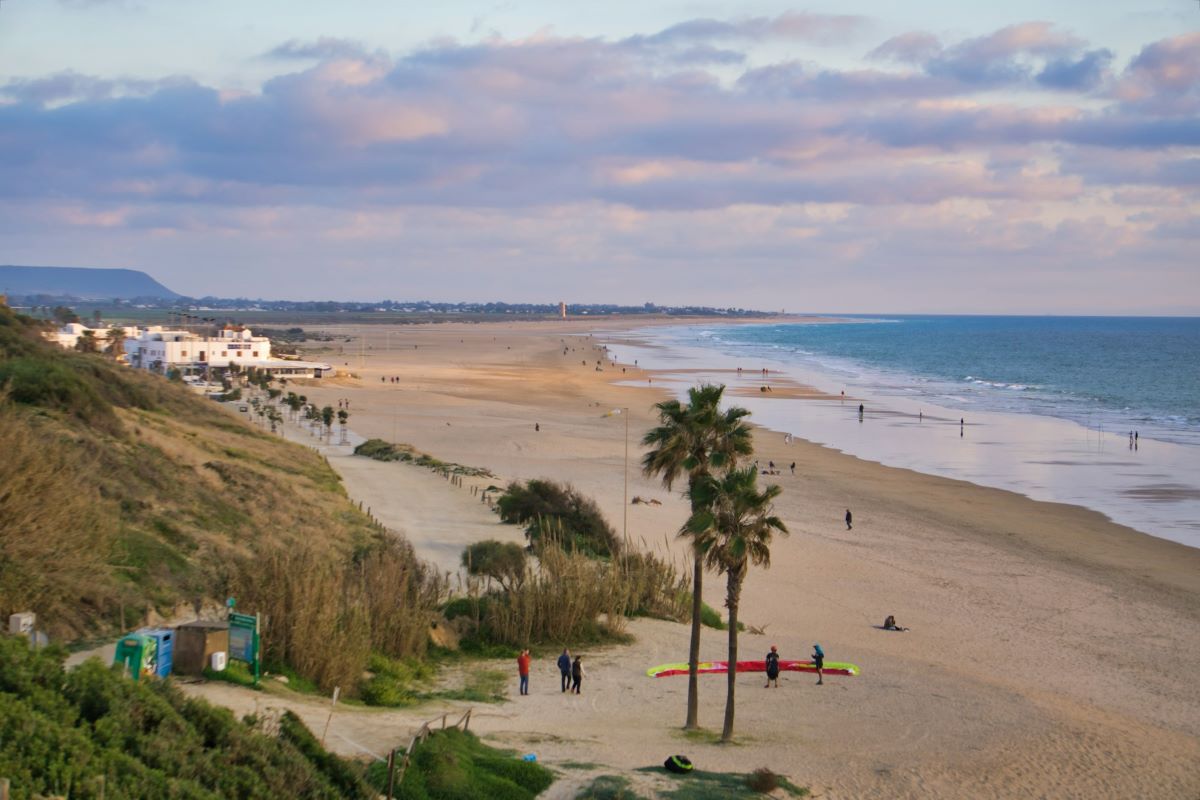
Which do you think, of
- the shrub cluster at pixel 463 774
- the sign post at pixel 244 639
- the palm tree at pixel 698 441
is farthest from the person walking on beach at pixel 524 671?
the sign post at pixel 244 639

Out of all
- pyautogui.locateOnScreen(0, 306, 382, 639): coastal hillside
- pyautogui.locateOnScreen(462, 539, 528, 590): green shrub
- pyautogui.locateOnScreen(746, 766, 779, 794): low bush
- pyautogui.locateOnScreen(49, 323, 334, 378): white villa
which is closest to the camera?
pyautogui.locateOnScreen(746, 766, 779, 794): low bush

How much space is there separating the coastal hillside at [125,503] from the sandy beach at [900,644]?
3389 mm

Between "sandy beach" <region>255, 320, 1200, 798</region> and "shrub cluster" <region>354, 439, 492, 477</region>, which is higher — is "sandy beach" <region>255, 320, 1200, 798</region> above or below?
below

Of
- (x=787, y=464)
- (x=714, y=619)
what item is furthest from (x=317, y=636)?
(x=787, y=464)

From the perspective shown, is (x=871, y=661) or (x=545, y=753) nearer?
(x=545, y=753)

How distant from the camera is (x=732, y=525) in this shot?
16578 millimetres

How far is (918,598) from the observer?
2770 centimetres

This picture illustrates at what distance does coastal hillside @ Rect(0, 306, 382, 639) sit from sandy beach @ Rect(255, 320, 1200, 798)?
3389mm

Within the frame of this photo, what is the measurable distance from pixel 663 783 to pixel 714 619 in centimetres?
1147

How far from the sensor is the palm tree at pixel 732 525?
53.9 ft

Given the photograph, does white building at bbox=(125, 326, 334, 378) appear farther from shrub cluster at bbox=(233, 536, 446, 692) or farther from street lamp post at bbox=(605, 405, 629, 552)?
shrub cluster at bbox=(233, 536, 446, 692)

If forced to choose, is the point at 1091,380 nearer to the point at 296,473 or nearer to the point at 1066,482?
the point at 1066,482

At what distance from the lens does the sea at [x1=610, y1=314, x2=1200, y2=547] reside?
44125mm

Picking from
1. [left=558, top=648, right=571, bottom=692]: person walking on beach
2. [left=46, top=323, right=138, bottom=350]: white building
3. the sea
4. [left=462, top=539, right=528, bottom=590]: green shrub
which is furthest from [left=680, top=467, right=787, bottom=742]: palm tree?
[left=46, top=323, right=138, bottom=350]: white building
